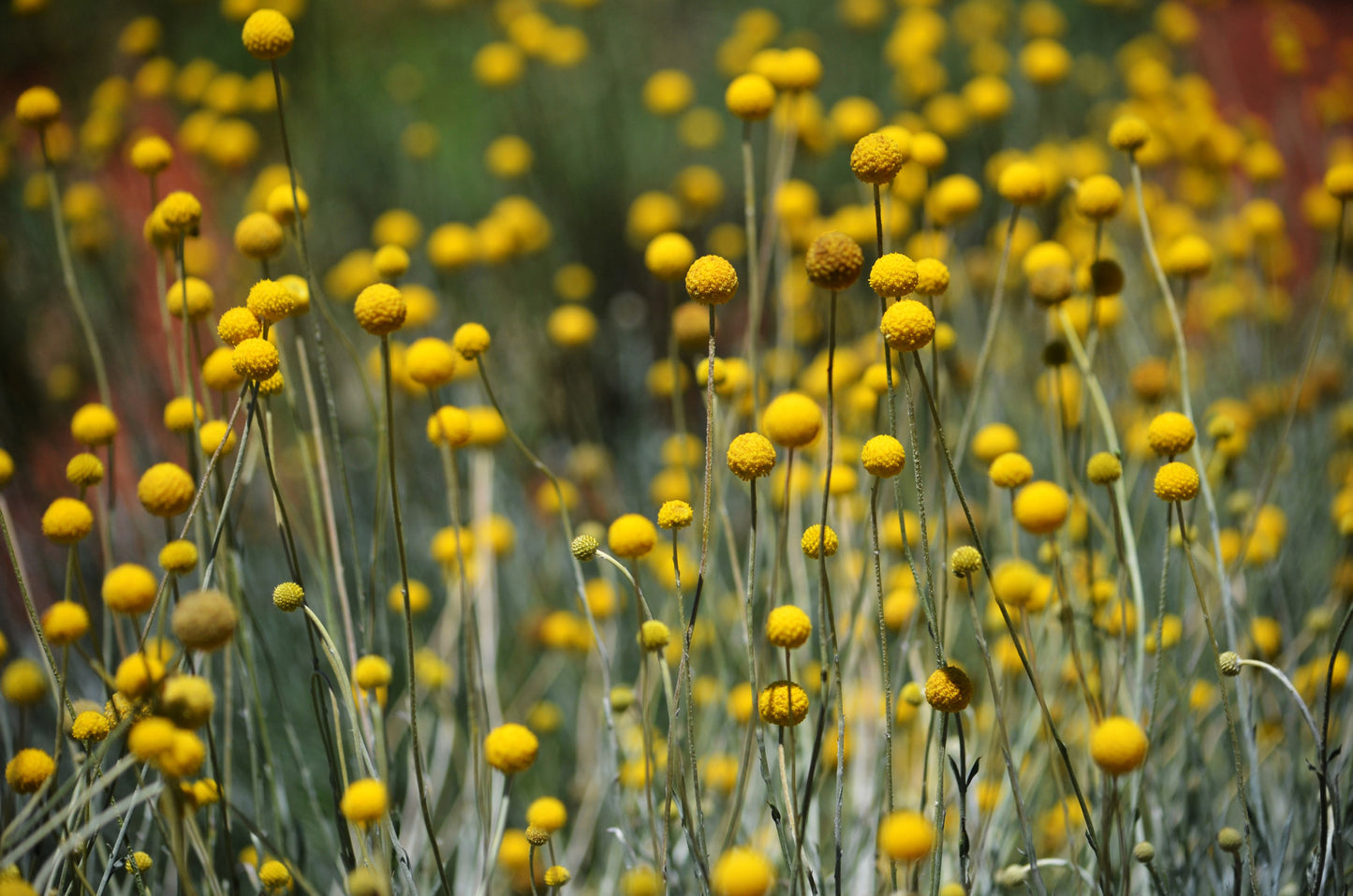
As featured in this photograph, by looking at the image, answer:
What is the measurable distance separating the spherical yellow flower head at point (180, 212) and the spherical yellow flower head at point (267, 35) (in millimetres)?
194

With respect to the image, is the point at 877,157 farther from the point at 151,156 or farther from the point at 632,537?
the point at 151,156

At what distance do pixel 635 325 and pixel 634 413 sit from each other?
0.28m

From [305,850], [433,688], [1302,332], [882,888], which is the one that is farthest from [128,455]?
[1302,332]

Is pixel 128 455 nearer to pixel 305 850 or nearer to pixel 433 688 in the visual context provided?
pixel 433 688

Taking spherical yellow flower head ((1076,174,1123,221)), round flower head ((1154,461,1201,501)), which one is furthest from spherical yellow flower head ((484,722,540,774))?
spherical yellow flower head ((1076,174,1123,221))

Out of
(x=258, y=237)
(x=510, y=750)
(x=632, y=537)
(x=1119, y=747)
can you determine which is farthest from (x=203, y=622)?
(x=1119, y=747)

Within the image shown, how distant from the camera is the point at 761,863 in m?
0.82

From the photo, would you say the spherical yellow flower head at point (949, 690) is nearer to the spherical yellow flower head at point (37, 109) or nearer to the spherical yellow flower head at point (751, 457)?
the spherical yellow flower head at point (751, 457)

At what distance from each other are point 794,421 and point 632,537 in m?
0.25

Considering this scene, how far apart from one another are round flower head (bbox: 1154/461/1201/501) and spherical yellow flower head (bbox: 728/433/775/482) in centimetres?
42

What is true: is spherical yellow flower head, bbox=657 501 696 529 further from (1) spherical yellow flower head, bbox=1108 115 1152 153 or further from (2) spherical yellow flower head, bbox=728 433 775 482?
(1) spherical yellow flower head, bbox=1108 115 1152 153

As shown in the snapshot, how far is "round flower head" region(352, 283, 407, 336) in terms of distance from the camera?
0.97 meters

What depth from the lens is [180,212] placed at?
1.16m

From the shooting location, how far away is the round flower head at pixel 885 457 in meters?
0.91
